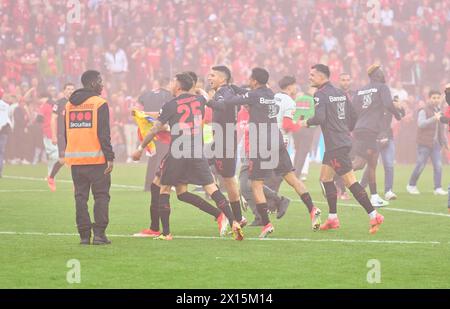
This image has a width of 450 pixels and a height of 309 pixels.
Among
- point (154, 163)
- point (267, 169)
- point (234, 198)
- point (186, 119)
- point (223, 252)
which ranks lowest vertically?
point (223, 252)

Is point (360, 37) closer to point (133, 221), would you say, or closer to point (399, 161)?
point (399, 161)

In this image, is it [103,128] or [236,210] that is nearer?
[103,128]

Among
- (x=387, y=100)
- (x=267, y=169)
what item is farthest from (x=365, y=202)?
(x=387, y=100)

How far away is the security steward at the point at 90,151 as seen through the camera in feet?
42.9

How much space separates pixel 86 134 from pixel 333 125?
135 inches

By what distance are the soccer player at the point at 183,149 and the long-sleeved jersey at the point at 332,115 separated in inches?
66.2

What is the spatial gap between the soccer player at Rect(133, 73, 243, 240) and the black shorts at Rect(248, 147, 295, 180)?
76 cm

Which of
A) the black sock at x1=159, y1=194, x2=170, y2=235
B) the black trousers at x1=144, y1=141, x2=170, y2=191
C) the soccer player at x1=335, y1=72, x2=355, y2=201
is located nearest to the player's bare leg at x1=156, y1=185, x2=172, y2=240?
the black sock at x1=159, y1=194, x2=170, y2=235

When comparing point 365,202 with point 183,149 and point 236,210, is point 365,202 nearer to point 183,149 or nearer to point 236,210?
point 236,210

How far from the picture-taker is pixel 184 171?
13812 mm

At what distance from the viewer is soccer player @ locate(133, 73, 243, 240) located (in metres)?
13.6

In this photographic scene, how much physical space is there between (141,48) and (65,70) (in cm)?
284

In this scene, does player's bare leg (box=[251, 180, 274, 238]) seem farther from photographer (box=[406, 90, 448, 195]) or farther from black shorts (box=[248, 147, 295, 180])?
photographer (box=[406, 90, 448, 195])

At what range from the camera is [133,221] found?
16188mm
